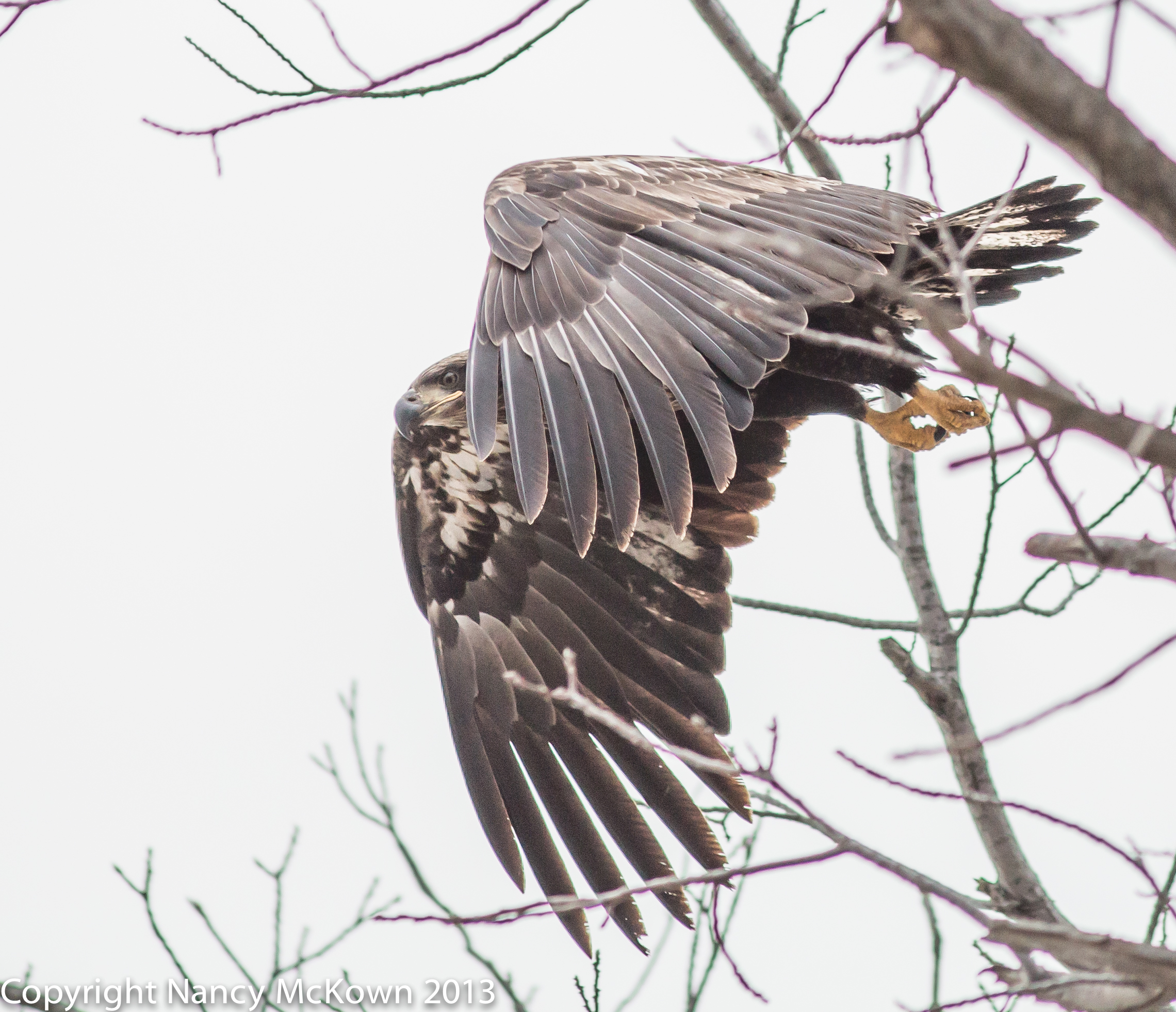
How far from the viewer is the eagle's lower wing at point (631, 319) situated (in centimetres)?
292

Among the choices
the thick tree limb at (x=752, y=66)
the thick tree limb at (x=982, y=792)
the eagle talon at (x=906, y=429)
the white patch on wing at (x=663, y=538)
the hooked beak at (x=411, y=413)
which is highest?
the thick tree limb at (x=752, y=66)

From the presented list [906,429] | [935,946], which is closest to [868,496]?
[906,429]

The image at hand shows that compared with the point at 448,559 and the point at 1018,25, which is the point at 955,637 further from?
the point at 1018,25

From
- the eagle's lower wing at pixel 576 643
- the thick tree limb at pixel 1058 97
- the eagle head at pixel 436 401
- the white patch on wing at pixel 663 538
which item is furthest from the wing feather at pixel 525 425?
the thick tree limb at pixel 1058 97

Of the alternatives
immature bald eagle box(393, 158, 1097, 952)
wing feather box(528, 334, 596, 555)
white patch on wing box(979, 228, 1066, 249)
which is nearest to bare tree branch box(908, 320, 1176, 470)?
immature bald eagle box(393, 158, 1097, 952)

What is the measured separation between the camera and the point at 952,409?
427 centimetres

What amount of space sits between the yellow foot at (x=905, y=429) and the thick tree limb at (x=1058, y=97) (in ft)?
9.99

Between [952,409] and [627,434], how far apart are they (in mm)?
1695

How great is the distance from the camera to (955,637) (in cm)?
363

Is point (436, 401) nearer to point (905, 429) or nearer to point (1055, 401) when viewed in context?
point (905, 429)

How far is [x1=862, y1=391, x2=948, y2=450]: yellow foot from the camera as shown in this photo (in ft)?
13.8

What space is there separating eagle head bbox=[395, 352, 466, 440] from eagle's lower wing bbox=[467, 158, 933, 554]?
3.27 feet

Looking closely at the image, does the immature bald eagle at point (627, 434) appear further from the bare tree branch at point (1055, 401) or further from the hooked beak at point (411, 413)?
the bare tree branch at point (1055, 401)

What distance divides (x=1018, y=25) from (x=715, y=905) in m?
1.76
